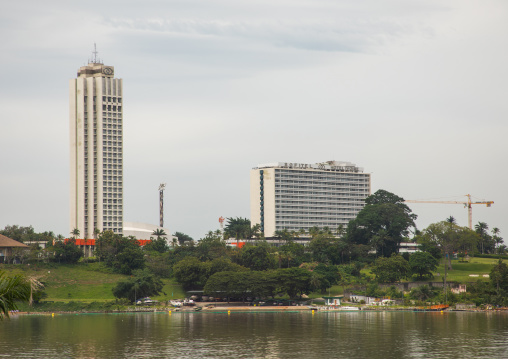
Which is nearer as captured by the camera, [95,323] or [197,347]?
[197,347]

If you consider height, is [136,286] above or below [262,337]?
above

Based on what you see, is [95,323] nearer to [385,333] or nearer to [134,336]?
[134,336]

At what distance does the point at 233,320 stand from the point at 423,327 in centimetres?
4323

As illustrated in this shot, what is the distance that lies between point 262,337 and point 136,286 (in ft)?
273

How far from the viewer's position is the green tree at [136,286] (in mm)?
187625

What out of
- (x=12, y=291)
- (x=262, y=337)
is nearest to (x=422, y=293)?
(x=262, y=337)

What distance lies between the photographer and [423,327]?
411 feet

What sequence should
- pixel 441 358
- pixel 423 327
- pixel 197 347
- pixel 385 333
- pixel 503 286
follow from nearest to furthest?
pixel 441 358 < pixel 197 347 < pixel 385 333 < pixel 423 327 < pixel 503 286

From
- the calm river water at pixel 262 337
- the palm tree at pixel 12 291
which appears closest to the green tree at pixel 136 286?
the calm river water at pixel 262 337

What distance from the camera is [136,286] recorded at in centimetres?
18575

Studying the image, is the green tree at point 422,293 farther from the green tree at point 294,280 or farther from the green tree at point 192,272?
the green tree at point 192,272

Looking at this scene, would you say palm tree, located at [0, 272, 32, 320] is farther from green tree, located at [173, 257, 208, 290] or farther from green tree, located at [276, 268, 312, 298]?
green tree, located at [173, 257, 208, 290]

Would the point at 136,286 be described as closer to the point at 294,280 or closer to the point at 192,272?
the point at 192,272

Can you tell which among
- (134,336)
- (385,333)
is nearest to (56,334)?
(134,336)
